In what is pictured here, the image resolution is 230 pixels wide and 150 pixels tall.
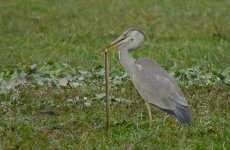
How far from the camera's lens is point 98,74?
404 inches

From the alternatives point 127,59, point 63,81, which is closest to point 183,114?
point 127,59

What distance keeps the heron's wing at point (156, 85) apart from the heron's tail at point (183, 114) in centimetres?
5

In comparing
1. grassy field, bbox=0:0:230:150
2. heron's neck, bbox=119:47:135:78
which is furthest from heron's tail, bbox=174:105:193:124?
heron's neck, bbox=119:47:135:78

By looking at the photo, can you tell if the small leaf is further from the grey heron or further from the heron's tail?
the heron's tail

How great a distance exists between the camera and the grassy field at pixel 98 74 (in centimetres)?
698

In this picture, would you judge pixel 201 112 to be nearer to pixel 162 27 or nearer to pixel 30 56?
pixel 30 56

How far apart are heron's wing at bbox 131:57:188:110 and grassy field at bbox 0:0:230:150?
28 centimetres

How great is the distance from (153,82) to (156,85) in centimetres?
5

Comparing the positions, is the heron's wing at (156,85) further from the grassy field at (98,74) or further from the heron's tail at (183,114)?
the grassy field at (98,74)

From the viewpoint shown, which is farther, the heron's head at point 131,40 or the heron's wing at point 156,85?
the heron's head at point 131,40

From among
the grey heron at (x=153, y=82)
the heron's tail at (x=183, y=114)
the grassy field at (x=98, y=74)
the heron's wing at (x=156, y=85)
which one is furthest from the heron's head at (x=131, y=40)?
the heron's tail at (x=183, y=114)

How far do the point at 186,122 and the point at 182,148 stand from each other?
1.38ft

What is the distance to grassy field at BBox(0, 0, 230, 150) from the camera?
6984 millimetres

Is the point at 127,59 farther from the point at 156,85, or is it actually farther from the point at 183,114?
the point at 183,114
